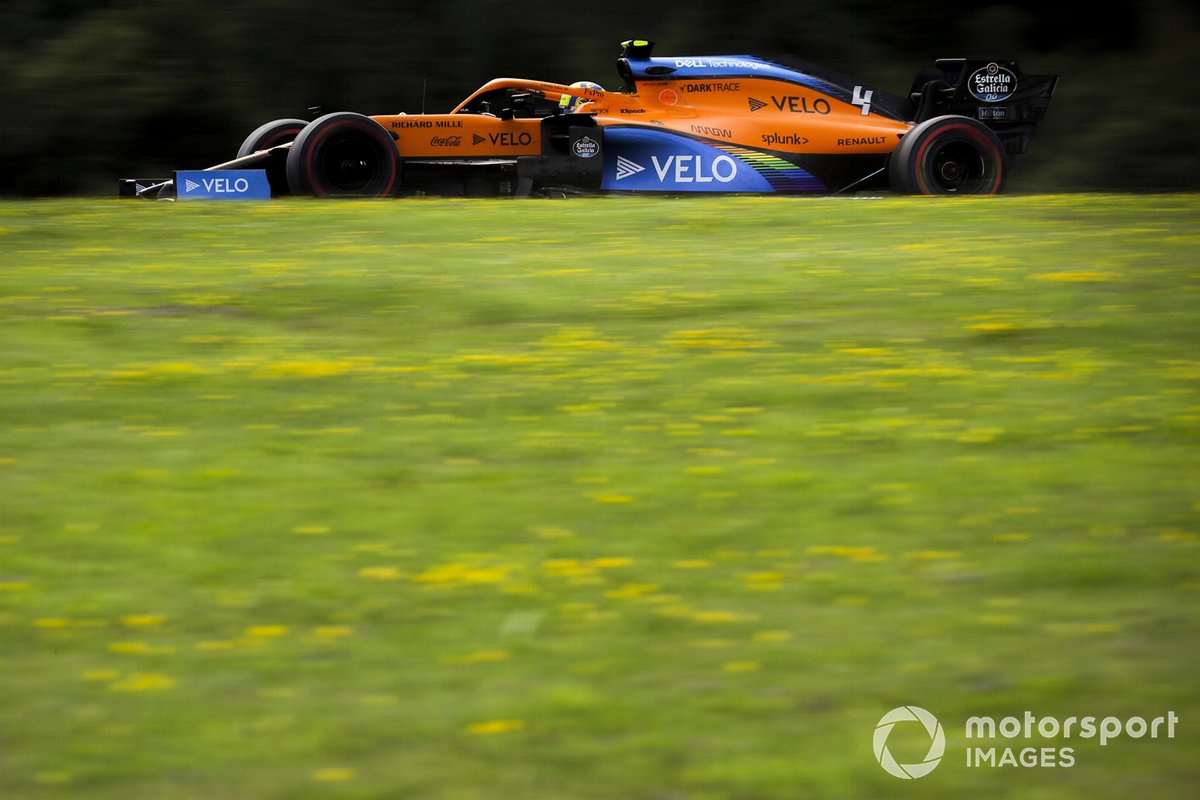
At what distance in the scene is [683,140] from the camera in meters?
14.8

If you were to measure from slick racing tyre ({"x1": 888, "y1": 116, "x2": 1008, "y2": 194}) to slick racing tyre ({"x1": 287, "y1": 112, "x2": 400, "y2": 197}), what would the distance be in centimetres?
514

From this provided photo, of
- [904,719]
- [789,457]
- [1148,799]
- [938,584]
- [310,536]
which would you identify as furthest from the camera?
[789,457]

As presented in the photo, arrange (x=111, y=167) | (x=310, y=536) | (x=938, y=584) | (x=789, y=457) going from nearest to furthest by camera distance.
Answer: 1. (x=938, y=584)
2. (x=310, y=536)
3. (x=789, y=457)
4. (x=111, y=167)

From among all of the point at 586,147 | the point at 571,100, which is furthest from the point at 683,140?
the point at 571,100

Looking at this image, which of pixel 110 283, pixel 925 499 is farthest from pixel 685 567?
pixel 110 283

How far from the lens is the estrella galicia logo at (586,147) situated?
14714mm

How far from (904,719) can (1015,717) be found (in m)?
0.27

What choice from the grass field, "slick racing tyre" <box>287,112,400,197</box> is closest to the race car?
"slick racing tyre" <box>287,112,400,197</box>

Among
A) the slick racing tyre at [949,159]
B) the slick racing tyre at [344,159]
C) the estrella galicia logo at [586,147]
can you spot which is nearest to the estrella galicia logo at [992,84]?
→ the slick racing tyre at [949,159]

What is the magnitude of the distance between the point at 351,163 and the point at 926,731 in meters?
12.0

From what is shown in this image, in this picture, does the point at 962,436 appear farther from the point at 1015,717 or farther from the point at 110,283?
the point at 110,283

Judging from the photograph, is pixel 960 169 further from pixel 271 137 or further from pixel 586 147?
pixel 271 137

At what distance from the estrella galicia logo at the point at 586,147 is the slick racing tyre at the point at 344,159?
5.87 feet

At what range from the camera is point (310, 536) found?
4953 mm
